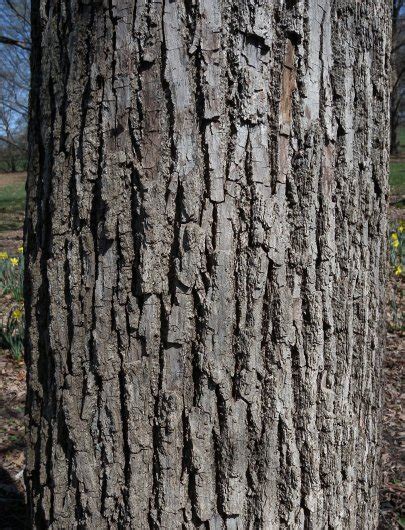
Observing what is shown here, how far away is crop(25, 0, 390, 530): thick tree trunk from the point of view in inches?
53.7

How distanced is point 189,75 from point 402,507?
2.54 metres

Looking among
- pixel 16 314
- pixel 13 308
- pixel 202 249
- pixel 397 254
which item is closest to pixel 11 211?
pixel 13 308

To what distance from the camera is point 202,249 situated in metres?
1.38

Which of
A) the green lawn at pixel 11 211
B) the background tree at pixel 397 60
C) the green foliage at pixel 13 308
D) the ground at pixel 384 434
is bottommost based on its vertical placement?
the ground at pixel 384 434

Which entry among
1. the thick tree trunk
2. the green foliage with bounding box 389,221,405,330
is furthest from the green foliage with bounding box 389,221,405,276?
the thick tree trunk

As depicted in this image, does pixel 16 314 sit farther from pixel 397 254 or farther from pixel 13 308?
pixel 397 254

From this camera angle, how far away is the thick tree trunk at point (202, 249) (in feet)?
4.48

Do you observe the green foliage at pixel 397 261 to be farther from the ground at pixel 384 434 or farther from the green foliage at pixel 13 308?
the green foliage at pixel 13 308

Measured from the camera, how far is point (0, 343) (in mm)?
5492

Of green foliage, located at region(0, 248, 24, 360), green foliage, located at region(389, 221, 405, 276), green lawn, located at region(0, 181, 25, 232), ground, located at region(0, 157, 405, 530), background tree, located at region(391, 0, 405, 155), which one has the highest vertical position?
background tree, located at region(391, 0, 405, 155)

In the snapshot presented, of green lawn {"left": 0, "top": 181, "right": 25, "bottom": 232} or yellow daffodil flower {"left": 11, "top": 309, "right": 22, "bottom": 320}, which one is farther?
green lawn {"left": 0, "top": 181, "right": 25, "bottom": 232}

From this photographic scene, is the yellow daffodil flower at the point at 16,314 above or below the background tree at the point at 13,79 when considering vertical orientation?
below

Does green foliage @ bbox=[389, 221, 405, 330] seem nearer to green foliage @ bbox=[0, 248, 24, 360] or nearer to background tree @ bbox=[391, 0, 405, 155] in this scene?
green foliage @ bbox=[0, 248, 24, 360]

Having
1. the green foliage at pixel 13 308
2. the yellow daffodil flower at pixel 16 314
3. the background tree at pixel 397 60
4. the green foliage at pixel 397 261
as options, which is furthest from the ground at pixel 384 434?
the background tree at pixel 397 60
